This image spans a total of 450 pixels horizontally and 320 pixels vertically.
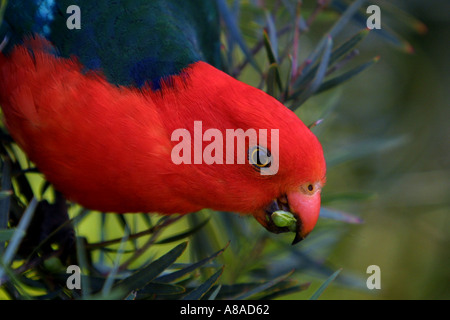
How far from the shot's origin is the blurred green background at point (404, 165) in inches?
69.7

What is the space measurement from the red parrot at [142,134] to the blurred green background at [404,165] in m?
0.69

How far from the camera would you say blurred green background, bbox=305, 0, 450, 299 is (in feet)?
5.81

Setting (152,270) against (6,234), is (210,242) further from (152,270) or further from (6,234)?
(6,234)

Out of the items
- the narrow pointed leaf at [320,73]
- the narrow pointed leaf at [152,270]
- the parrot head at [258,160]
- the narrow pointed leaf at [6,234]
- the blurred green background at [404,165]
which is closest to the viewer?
the narrow pointed leaf at [6,234]

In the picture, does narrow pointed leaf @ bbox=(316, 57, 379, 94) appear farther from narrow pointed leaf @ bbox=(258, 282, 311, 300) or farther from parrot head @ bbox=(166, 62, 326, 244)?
narrow pointed leaf @ bbox=(258, 282, 311, 300)

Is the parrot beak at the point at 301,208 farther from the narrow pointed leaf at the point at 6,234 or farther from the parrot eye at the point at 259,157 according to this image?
the narrow pointed leaf at the point at 6,234

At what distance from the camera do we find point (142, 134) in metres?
1.05

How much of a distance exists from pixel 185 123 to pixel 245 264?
0.41 metres

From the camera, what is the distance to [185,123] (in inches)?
42.3

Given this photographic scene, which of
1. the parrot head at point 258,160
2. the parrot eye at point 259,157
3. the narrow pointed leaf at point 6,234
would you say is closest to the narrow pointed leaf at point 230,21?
the parrot head at point 258,160

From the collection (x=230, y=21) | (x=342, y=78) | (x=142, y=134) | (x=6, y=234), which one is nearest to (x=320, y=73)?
(x=342, y=78)

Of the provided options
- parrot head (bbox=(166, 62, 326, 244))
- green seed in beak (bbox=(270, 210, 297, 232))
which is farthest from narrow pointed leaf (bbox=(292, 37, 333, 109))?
green seed in beak (bbox=(270, 210, 297, 232))

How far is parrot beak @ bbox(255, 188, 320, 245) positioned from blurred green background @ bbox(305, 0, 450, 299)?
65 centimetres

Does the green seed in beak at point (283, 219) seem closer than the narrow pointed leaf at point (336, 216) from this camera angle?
Yes
